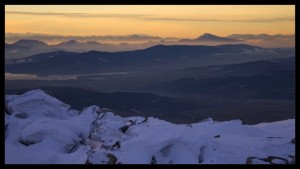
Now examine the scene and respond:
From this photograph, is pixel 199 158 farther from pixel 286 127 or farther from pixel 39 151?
pixel 286 127

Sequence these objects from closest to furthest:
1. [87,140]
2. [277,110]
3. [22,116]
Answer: [87,140], [22,116], [277,110]

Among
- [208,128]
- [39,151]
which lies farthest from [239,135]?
[39,151]

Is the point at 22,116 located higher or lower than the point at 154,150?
lower

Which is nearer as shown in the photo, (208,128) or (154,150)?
(154,150)
